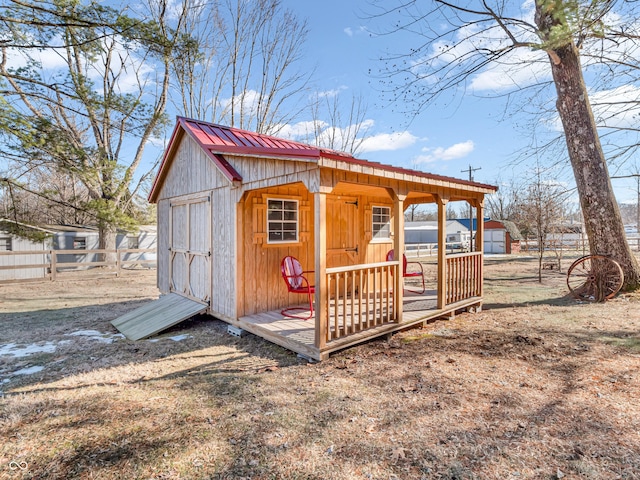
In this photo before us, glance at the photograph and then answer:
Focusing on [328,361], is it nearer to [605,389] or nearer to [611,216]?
[605,389]

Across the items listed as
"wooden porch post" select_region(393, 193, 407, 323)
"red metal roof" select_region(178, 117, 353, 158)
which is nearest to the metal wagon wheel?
"wooden porch post" select_region(393, 193, 407, 323)

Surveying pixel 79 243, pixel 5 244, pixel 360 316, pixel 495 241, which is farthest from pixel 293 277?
pixel 495 241

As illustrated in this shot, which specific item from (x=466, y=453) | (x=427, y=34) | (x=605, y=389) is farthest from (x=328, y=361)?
(x=427, y=34)

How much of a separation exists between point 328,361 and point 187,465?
1.98 metres

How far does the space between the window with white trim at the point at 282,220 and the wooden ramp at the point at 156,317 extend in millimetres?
1731

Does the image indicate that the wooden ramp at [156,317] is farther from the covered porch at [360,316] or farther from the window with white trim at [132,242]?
the window with white trim at [132,242]

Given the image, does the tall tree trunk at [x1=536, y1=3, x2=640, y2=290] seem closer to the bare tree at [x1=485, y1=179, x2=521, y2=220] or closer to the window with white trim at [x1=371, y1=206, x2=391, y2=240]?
the window with white trim at [x1=371, y1=206, x2=391, y2=240]

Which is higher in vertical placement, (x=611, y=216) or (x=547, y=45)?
(x=547, y=45)

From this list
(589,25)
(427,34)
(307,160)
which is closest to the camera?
(307,160)

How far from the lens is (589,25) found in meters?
3.87

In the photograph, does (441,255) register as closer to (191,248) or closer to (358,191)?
(358,191)

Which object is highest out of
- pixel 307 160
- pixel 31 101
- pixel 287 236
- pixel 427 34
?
pixel 31 101

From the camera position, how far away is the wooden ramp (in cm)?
524

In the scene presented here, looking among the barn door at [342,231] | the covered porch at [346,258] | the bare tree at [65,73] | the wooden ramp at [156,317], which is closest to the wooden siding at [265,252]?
the covered porch at [346,258]
